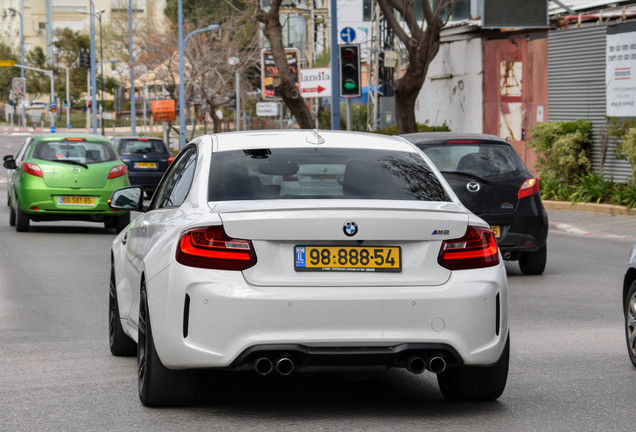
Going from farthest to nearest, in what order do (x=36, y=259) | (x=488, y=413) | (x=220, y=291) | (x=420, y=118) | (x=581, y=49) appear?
(x=420, y=118), (x=581, y=49), (x=36, y=259), (x=488, y=413), (x=220, y=291)

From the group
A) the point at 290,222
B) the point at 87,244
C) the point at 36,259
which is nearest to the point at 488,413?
the point at 290,222

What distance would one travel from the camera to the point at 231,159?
7078 mm

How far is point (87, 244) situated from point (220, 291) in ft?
42.0

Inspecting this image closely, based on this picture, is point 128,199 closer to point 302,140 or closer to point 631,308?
point 302,140

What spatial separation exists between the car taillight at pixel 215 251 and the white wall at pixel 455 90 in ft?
96.0

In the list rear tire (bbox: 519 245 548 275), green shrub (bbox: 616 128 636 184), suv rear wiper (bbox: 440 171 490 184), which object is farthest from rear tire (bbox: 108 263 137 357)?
green shrub (bbox: 616 128 636 184)

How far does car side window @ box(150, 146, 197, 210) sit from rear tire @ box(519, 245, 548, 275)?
24.0ft

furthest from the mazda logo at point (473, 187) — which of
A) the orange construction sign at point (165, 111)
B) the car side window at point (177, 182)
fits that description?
the orange construction sign at point (165, 111)

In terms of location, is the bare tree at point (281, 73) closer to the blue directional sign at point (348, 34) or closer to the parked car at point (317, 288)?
the blue directional sign at point (348, 34)

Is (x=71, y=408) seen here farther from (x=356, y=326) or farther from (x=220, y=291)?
(x=356, y=326)

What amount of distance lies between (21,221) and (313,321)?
603 inches

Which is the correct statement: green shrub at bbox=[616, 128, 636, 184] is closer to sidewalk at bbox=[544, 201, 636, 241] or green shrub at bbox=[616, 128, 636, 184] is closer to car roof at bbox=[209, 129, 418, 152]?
sidewalk at bbox=[544, 201, 636, 241]

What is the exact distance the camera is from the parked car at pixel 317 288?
618 centimetres

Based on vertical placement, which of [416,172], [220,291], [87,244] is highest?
[416,172]
